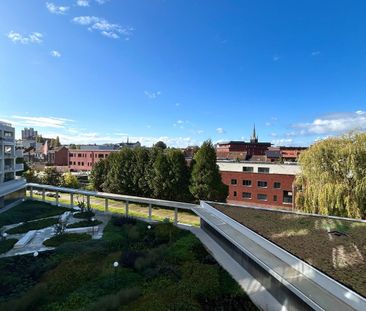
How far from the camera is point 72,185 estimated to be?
50156mm

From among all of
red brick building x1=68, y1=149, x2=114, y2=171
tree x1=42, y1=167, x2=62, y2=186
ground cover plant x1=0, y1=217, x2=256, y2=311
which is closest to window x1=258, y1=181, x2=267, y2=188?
ground cover plant x1=0, y1=217, x2=256, y2=311

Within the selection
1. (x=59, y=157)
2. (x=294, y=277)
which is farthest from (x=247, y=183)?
(x=59, y=157)

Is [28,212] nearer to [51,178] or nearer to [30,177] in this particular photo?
[51,178]

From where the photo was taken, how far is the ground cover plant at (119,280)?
10.8m

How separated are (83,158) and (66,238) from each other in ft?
217

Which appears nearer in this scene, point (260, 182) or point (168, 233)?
point (168, 233)

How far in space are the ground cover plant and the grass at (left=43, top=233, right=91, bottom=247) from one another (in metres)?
1.86

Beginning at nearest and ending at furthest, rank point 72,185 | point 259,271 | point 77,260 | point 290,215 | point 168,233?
point 259,271, point 77,260, point 290,215, point 168,233, point 72,185

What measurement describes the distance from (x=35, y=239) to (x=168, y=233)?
10085mm

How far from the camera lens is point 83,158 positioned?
8250 cm

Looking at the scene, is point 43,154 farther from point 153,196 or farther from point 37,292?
point 37,292

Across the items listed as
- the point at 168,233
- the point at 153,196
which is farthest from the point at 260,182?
the point at 168,233

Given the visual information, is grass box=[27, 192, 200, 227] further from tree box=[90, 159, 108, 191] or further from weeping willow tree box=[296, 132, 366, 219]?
weeping willow tree box=[296, 132, 366, 219]

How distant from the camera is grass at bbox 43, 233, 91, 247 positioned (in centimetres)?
1915
